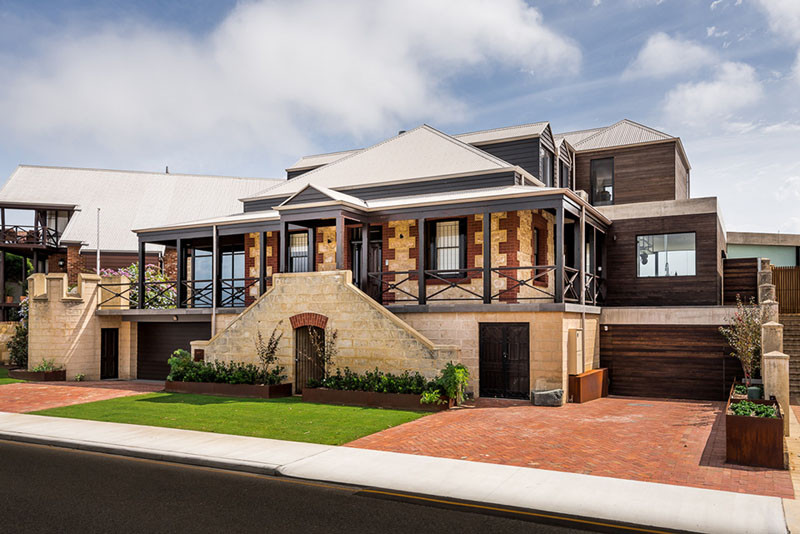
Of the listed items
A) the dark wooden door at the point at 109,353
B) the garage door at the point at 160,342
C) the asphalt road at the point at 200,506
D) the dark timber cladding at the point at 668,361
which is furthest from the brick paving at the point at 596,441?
the dark wooden door at the point at 109,353

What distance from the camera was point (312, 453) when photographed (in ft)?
34.6

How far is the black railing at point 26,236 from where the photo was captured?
1350 inches

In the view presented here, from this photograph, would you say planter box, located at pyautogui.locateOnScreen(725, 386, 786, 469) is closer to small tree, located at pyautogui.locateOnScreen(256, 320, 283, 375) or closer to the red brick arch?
the red brick arch

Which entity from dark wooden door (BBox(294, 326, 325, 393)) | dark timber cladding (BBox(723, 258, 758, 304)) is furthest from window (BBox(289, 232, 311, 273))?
dark timber cladding (BBox(723, 258, 758, 304))

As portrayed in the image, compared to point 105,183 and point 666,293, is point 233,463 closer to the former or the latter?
point 666,293

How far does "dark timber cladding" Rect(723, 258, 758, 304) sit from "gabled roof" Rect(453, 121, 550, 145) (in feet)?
26.8

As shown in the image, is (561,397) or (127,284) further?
(127,284)

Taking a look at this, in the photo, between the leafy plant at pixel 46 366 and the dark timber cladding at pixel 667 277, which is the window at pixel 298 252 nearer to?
the leafy plant at pixel 46 366

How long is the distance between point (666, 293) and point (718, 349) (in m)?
3.54

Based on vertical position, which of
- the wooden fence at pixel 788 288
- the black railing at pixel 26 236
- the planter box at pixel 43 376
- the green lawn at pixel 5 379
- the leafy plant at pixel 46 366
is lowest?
the green lawn at pixel 5 379

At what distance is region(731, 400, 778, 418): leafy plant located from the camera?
9.70 meters

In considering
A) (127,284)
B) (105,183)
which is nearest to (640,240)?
(127,284)

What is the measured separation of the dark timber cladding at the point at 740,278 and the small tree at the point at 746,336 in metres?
5.20

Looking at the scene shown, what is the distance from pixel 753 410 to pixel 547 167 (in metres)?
14.3
